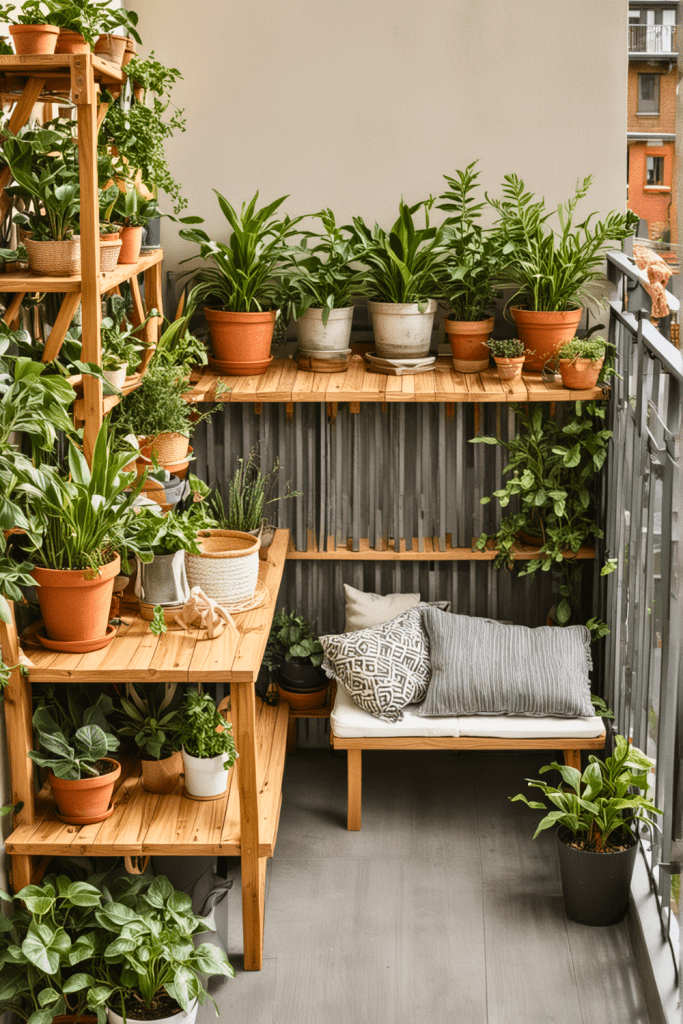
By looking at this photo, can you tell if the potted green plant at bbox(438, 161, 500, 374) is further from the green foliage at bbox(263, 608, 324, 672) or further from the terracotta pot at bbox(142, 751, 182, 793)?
the terracotta pot at bbox(142, 751, 182, 793)

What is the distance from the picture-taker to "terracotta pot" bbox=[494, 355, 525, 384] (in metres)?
3.59

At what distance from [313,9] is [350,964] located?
310 cm

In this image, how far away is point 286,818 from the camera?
3.63 m

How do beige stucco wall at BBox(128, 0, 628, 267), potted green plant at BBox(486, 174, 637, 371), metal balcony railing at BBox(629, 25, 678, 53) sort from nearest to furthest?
1. potted green plant at BBox(486, 174, 637, 371)
2. beige stucco wall at BBox(128, 0, 628, 267)
3. metal balcony railing at BBox(629, 25, 678, 53)

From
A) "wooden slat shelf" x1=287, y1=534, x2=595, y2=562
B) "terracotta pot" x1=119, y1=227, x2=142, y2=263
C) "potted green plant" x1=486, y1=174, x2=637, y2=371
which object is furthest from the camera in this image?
"wooden slat shelf" x1=287, y1=534, x2=595, y2=562

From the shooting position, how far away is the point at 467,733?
3.46 metres

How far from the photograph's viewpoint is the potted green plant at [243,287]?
11.7ft

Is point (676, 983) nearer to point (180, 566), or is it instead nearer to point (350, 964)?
point (350, 964)

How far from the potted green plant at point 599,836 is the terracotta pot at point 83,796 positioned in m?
1.18

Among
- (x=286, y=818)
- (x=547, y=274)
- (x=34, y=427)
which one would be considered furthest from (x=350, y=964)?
(x=547, y=274)

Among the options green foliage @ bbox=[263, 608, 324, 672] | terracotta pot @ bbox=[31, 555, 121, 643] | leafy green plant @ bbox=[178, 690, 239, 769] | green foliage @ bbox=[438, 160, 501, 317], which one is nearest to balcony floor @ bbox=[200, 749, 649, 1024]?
green foliage @ bbox=[263, 608, 324, 672]

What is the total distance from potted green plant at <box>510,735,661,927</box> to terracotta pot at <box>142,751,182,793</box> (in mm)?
1002

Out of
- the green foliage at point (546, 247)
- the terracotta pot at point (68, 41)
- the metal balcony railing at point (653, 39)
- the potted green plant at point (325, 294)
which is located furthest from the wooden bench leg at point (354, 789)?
the metal balcony railing at point (653, 39)

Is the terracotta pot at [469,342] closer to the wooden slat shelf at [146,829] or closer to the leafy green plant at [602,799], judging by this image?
the leafy green plant at [602,799]
